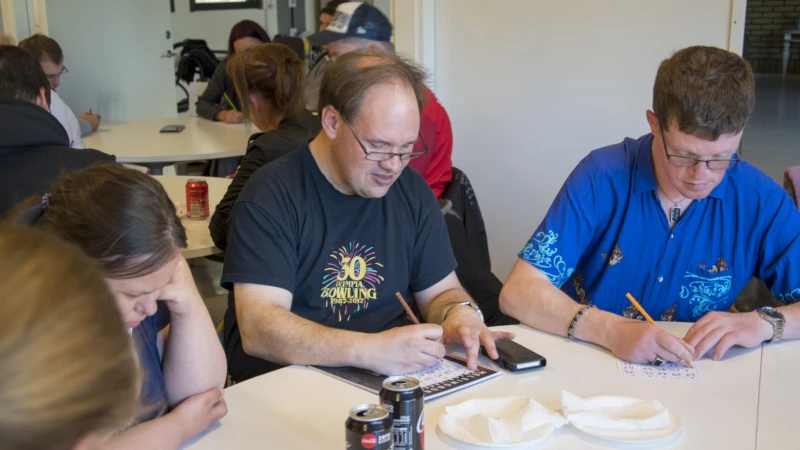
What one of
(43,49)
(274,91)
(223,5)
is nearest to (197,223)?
(274,91)

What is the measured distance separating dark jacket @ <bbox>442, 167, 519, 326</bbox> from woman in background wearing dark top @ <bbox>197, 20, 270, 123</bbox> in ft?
9.22

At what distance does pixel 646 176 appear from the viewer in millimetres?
A: 1985

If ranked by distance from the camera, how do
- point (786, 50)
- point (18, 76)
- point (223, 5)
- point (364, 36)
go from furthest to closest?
point (786, 50) → point (223, 5) → point (364, 36) → point (18, 76)

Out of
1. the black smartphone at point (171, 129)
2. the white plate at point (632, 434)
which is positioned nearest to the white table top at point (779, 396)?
the white plate at point (632, 434)

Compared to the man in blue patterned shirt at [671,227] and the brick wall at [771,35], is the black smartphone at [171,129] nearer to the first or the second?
the man in blue patterned shirt at [671,227]

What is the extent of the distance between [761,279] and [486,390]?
0.95 meters

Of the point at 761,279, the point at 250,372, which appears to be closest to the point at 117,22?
the point at 250,372

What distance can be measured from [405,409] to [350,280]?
814 mm

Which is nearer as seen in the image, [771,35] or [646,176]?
[646,176]

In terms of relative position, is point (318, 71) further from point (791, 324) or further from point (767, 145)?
point (767, 145)

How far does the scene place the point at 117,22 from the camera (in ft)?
22.5

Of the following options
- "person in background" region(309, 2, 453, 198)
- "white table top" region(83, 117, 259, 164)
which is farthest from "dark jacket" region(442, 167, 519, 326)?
"white table top" region(83, 117, 259, 164)

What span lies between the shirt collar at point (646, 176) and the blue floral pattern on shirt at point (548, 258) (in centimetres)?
25

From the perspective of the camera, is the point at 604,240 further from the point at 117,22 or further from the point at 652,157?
the point at 117,22
